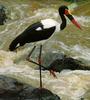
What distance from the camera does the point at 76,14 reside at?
1566 cm

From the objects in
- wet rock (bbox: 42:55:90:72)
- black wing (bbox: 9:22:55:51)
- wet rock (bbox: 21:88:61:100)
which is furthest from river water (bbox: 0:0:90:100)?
black wing (bbox: 9:22:55:51)

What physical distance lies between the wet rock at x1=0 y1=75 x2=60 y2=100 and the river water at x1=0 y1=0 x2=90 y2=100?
87 centimetres

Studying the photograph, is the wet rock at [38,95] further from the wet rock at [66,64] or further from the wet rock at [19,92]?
the wet rock at [66,64]

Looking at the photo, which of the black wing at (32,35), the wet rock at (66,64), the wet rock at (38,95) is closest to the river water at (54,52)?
the wet rock at (66,64)

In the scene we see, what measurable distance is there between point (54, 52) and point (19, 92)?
321 centimetres

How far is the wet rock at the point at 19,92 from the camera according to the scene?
26.3ft

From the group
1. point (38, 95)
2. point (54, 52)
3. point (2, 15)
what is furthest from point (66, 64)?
point (2, 15)

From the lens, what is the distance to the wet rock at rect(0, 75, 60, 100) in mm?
8016

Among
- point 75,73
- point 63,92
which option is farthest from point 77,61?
point 63,92

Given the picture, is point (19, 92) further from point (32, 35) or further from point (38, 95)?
point (32, 35)

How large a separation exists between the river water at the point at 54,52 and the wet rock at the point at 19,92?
34.3 inches

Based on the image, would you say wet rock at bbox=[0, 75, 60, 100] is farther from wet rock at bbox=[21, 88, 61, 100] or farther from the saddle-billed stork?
the saddle-billed stork

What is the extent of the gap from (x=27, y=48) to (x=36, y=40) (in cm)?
357

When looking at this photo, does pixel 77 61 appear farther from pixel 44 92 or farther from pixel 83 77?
pixel 44 92
